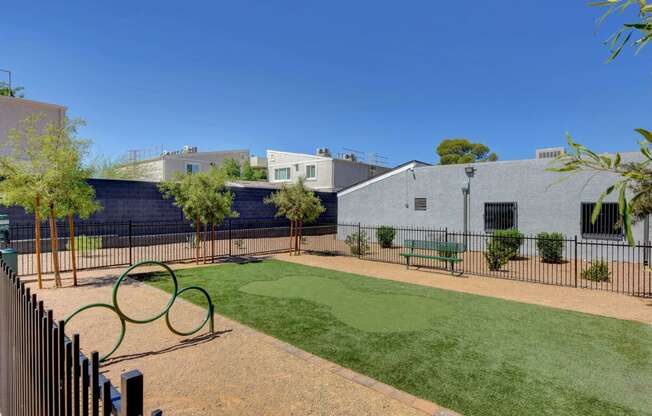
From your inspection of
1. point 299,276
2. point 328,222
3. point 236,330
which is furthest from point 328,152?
point 236,330

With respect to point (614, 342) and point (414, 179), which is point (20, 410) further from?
point (414, 179)

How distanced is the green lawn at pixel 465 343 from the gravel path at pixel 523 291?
29.2 inches

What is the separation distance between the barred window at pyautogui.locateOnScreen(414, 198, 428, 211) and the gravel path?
714 cm

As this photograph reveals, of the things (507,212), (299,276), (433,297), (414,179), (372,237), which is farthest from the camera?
(372,237)

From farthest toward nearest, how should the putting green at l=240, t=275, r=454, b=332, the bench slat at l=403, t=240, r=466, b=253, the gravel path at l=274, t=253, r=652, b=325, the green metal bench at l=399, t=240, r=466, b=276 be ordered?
1. the bench slat at l=403, t=240, r=466, b=253
2. the green metal bench at l=399, t=240, r=466, b=276
3. the gravel path at l=274, t=253, r=652, b=325
4. the putting green at l=240, t=275, r=454, b=332

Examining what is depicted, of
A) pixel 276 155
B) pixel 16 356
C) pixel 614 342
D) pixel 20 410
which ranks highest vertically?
pixel 276 155

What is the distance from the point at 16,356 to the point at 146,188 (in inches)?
808

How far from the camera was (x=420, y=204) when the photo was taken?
21375mm

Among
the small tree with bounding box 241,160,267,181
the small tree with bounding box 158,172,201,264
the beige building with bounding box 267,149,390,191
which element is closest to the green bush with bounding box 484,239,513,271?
the small tree with bounding box 158,172,201,264

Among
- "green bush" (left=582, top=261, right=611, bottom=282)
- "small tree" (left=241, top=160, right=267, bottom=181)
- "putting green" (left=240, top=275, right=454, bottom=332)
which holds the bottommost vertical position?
"putting green" (left=240, top=275, right=454, bottom=332)

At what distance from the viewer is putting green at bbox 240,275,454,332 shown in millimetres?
7426

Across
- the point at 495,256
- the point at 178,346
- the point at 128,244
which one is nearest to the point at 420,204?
the point at 495,256

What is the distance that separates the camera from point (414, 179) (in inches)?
851

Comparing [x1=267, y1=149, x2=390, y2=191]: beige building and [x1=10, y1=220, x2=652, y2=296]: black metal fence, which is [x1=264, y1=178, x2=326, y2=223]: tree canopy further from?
[x1=267, y1=149, x2=390, y2=191]: beige building
